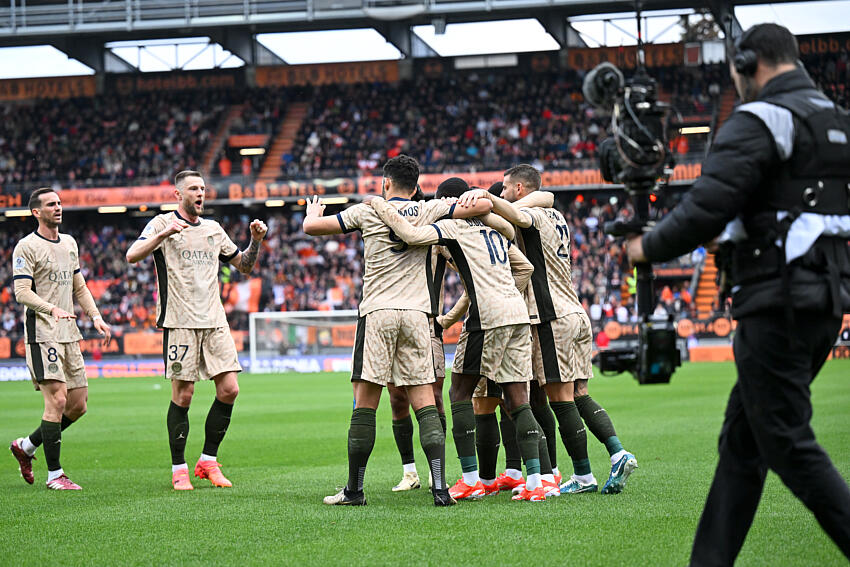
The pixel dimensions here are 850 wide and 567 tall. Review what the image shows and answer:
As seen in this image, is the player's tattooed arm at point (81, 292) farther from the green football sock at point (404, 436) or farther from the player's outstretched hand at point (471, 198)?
the player's outstretched hand at point (471, 198)

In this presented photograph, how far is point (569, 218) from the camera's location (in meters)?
39.8

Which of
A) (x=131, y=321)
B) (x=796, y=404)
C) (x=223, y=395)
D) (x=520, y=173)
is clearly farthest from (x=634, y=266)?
(x=131, y=321)

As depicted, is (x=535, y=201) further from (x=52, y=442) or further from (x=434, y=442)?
(x=52, y=442)

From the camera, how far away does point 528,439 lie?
6.89 meters

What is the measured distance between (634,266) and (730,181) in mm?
561

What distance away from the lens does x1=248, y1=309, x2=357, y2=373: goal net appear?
1124 inches

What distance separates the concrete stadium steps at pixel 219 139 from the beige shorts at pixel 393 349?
1446 inches

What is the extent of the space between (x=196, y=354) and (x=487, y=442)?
8.45 ft

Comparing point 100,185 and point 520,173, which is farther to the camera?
point 100,185

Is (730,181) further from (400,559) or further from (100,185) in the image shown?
(100,185)

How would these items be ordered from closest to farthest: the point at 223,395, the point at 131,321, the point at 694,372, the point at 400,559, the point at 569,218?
the point at 400,559 < the point at 223,395 < the point at 694,372 < the point at 131,321 < the point at 569,218

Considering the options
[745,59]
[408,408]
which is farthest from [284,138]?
[745,59]

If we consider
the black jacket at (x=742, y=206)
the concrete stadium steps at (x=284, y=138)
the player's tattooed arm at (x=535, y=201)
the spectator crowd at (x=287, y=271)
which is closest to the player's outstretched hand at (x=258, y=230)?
the player's tattooed arm at (x=535, y=201)

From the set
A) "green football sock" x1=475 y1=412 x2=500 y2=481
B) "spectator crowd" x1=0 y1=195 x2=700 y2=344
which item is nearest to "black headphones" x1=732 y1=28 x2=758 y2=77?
"green football sock" x1=475 y1=412 x2=500 y2=481
